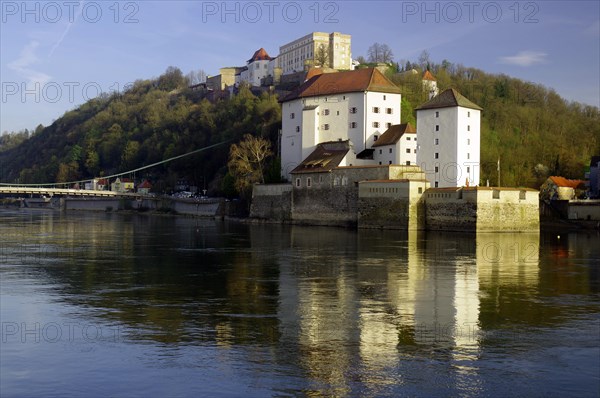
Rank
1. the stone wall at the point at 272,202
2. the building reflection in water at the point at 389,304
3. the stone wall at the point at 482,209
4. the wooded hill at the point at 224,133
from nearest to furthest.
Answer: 1. the building reflection in water at the point at 389,304
2. the stone wall at the point at 482,209
3. the stone wall at the point at 272,202
4. the wooded hill at the point at 224,133

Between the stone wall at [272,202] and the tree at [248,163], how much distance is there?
2.23 metres

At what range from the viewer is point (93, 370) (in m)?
11.3

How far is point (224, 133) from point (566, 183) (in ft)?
139

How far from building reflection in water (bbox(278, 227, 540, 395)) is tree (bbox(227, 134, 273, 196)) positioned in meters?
30.6

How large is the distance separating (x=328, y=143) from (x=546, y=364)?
46.6 metres

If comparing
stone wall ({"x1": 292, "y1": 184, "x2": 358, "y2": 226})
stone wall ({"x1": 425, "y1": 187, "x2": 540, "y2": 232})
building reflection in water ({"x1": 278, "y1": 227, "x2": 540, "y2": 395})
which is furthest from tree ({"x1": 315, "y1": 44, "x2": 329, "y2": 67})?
building reflection in water ({"x1": 278, "y1": 227, "x2": 540, "y2": 395})

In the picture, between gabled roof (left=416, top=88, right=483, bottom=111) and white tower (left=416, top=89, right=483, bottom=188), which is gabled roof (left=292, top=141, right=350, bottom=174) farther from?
gabled roof (left=416, top=88, right=483, bottom=111)

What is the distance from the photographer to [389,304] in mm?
17312

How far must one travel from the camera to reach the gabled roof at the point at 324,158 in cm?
5506

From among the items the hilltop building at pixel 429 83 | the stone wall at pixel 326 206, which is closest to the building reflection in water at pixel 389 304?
the stone wall at pixel 326 206

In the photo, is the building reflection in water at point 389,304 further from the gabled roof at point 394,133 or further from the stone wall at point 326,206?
the gabled roof at point 394,133

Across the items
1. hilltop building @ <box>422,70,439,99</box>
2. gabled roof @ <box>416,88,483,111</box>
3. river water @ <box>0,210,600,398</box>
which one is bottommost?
river water @ <box>0,210,600,398</box>

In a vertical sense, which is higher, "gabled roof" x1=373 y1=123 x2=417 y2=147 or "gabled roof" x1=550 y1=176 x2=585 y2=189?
"gabled roof" x1=373 y1=123 x2=417 y2=147

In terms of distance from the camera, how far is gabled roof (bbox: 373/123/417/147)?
53625mm
